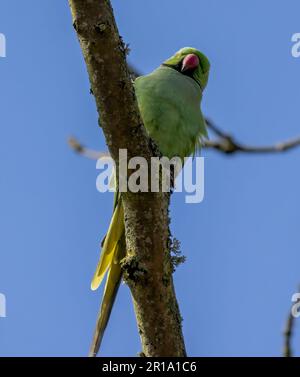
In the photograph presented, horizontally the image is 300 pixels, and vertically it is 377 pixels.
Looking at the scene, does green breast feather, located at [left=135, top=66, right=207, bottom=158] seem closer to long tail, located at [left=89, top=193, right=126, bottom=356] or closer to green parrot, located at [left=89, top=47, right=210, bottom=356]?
green parrot, located at [left=89, top=47, right=210, bottom=356]

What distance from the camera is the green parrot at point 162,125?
4375 millimetres

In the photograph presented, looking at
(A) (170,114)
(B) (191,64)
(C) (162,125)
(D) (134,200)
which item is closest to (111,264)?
(C) (162,125)

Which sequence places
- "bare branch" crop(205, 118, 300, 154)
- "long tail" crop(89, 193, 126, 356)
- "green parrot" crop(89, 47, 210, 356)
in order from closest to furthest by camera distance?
"bare branch" crop(205, 118, 300, 154) → "long tail" crop(89, 193, 126, 356) → "green parrot" crop(89, 47, 210, 356)

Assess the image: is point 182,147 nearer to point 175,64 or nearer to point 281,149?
point 175,64

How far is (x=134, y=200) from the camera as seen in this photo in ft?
10.5

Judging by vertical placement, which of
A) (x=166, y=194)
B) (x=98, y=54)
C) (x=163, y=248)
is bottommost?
(x=163, y=248)

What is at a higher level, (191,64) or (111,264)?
(191,64)

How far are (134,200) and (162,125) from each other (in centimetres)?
159

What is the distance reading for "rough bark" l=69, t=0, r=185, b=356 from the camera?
9.81 ft

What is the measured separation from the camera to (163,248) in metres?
3.26

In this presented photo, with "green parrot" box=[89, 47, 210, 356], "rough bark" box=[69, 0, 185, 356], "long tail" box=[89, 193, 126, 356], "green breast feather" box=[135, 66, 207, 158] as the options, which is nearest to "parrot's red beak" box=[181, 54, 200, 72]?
"green parrot" box=[89, 47, 210, 356]

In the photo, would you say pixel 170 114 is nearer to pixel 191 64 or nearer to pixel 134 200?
pixel 191 64
